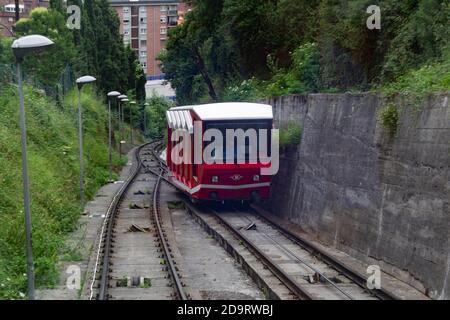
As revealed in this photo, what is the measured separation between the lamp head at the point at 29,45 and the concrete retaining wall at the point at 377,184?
6766 millimetres

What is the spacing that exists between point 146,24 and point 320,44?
381ft

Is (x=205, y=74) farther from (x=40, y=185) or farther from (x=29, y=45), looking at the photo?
(x=29, y=45)

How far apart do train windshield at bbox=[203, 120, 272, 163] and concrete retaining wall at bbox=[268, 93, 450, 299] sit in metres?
1.10

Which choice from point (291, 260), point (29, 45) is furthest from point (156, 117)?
point (29, 45)

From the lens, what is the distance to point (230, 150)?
23000mm

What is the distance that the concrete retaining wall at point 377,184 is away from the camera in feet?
41.9

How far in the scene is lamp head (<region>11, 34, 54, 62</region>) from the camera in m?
11.1

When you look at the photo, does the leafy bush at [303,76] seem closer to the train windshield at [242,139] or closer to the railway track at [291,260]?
the train windshield at [242,139]

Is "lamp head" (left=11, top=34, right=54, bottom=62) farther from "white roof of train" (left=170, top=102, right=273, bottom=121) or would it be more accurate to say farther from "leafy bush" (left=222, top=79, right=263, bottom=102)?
"leafy bush" (left=222, top=79, right=263, bottom=102)

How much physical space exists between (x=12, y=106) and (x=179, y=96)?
41980 millimetres

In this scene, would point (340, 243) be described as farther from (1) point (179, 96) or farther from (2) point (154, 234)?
(1) point (179, 96)

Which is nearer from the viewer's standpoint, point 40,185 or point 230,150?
point 40,185

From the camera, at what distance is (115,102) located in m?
66.9

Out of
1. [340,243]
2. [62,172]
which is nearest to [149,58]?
[62,172]
